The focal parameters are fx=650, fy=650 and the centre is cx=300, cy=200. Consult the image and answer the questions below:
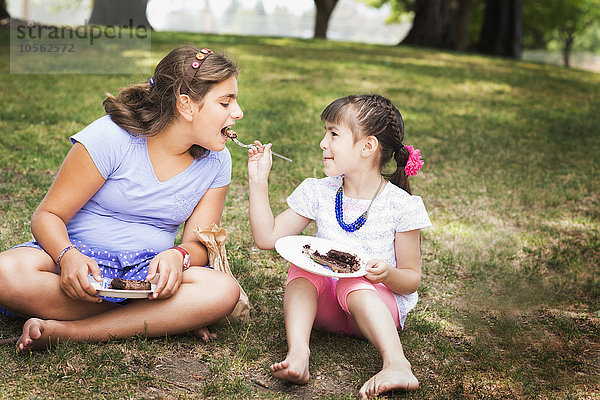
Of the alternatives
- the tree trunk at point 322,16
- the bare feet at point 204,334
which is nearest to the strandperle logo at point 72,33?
the tree trunk at point 322,16

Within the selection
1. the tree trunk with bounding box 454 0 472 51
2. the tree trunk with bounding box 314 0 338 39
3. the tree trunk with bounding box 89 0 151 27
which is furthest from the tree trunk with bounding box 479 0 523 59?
the tree trunk with bounding box 89 0 151 27

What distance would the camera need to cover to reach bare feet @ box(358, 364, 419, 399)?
2174mm

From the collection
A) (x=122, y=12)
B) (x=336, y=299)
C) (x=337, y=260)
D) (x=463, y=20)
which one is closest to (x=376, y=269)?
(x=337, y=260)

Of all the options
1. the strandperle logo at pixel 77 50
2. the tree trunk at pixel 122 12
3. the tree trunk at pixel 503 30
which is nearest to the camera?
the strandperle logo at pixel 77 50

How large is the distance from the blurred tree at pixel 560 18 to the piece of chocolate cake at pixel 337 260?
109ft

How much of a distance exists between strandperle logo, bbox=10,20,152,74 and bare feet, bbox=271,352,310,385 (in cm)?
703

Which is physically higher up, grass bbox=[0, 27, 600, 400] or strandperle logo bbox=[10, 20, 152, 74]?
strandperle logo bbox=[10, 20, 152, 74]

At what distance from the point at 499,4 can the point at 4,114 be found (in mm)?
14763

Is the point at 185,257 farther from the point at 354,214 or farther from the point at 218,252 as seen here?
the point at 354,214

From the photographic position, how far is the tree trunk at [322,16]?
2147 centimetres

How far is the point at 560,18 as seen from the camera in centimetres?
3481

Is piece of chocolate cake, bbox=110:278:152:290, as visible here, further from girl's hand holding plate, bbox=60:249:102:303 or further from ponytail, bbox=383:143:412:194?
ponytail, bbox=383:143:412:194

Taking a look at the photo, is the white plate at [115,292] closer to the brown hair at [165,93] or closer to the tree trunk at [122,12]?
the brown hair at [165,93]

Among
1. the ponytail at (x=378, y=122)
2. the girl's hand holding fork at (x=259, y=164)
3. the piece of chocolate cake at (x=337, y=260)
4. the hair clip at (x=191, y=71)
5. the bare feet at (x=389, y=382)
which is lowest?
the bare feet at (x=389, y=382)
